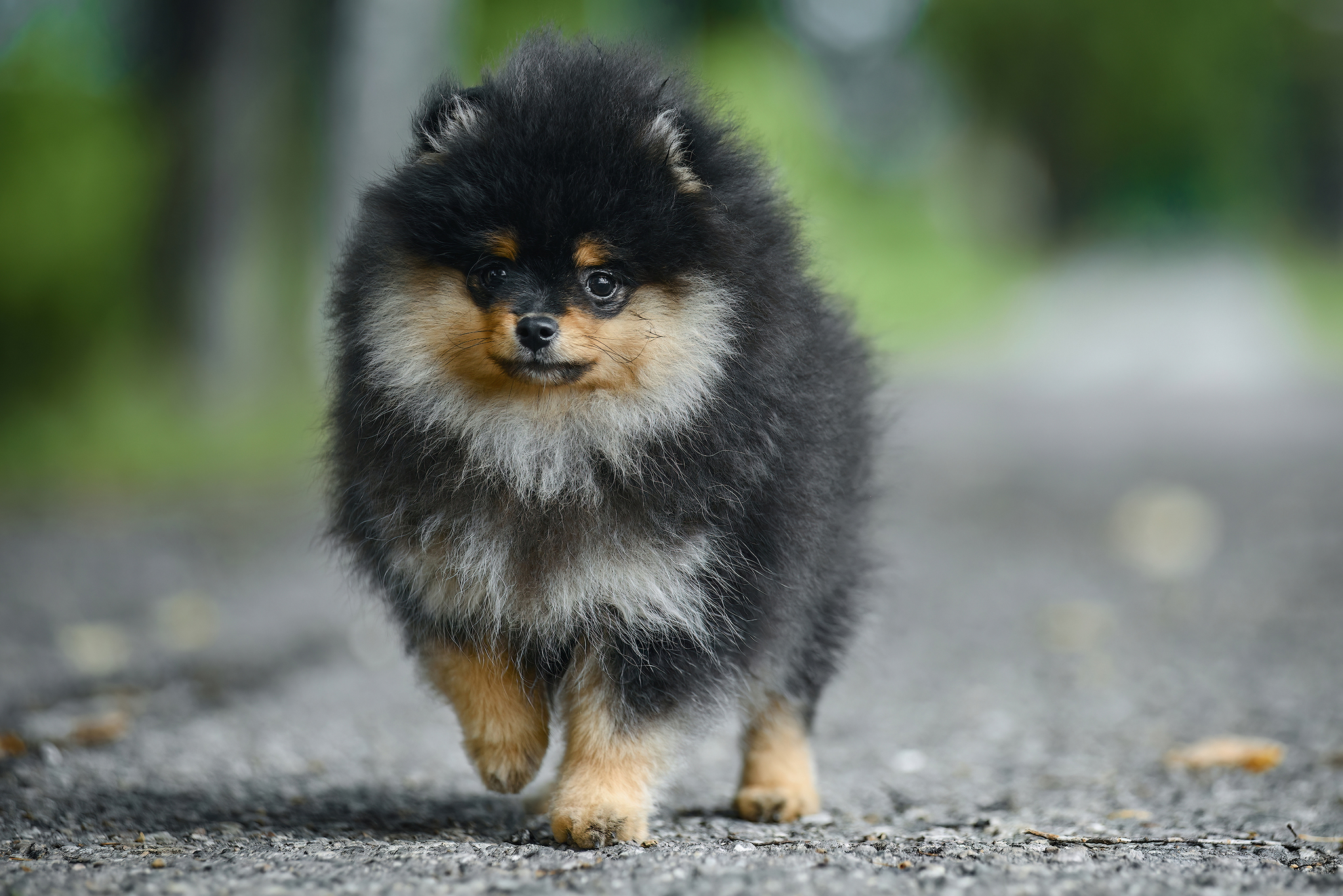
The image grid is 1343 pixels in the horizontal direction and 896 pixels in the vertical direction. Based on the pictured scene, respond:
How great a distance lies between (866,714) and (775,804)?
1795mm

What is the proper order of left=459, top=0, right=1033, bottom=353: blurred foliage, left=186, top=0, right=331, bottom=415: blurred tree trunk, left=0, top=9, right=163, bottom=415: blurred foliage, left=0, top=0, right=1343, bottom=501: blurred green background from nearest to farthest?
left=0, top=0, right=1343, bottom=501: blurred green background < left=186, top=0, right=331, bottom=415: blurred tree trunk < left=0, top=9, right=163, bottom=415: blurred foliage < left=459, top=0, right=1033, bottom=353: blurred foliage

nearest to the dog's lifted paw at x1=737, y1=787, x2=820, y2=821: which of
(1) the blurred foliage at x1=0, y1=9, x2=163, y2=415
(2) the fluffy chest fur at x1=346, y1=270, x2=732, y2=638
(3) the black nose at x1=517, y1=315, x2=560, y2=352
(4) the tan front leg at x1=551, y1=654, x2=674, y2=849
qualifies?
(4) the tan front leg at x1=551, y1=654, x2=674, y2=849

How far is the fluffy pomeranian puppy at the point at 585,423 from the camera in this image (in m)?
3.07

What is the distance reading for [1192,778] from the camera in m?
4.19

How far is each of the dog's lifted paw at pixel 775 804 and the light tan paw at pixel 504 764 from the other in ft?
2.41

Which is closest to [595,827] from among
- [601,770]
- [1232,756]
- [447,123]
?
[601,770]

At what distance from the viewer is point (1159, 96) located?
82.5ft

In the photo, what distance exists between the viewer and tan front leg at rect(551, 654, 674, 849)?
309 centimetres

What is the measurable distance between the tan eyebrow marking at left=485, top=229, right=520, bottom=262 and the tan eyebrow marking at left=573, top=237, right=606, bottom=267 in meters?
0.14

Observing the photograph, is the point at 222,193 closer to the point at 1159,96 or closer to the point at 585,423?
the point at 585,423

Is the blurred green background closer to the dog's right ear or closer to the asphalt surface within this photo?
the dog's right ear

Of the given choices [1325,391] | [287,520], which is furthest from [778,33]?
[287,520]

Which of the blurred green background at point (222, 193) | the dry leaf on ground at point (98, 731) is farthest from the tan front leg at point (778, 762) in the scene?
the dry leaf on ground at point (98, 731)

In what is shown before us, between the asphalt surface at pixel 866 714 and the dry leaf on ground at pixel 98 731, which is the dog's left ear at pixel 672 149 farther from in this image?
the dry leaf on ground at pixel 98 731
